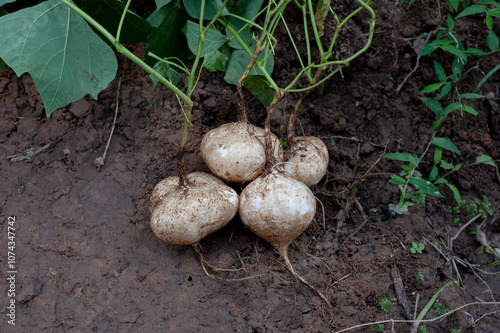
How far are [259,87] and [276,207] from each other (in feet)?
2.27

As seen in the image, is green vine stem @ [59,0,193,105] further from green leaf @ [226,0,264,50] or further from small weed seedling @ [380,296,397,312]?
small weed seedling @ [380,296,397,312]

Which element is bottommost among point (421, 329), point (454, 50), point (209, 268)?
point (421, 329)

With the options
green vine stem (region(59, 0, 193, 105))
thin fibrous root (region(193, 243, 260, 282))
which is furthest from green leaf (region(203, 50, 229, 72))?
thin fibrous root (region(193, 243, 260, 282))

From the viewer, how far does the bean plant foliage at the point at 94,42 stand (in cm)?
168

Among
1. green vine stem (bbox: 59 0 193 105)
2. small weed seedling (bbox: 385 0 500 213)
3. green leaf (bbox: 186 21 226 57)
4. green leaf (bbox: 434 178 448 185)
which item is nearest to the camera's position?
green vine stem (bbox: 59 0 193 105)

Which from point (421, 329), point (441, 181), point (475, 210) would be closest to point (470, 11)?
point (441, 181)

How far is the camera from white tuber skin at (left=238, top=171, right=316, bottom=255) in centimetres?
170

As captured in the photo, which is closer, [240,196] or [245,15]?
[240,196]

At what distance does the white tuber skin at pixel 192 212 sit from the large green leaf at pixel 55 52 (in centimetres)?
60

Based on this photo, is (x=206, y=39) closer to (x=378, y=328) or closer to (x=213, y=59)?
(x=213, y=59)

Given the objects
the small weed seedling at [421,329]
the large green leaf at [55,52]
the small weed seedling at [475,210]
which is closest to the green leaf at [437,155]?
the small weed seedling at [475,210]

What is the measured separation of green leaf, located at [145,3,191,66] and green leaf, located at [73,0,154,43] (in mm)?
63

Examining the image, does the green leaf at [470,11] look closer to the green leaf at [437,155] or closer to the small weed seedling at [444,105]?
the small weed seedling at [444,105]

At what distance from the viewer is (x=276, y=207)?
169 centimetres
